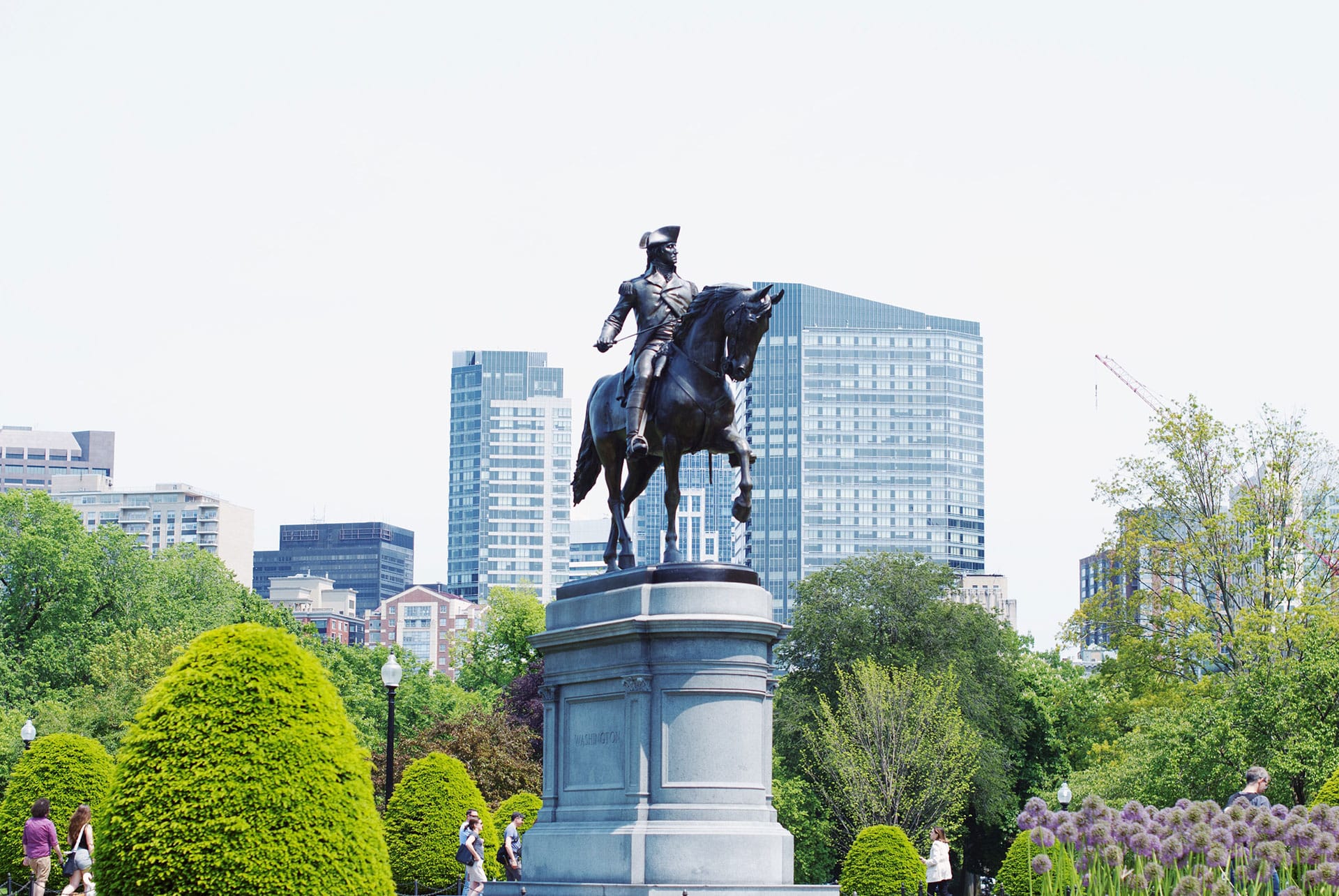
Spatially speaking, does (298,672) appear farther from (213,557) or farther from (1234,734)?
(213,557)

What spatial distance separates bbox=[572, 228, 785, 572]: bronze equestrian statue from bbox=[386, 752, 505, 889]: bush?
402 inches

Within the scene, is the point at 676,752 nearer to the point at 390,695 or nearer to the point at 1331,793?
the point at 1331,793

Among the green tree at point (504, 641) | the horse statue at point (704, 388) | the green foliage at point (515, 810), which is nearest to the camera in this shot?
the horse statue at point (704, 388)

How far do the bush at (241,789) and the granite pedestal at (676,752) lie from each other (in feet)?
19.0

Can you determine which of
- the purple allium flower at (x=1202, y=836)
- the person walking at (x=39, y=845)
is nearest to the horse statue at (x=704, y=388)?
the purple allium flower at (x=1202, y=836)

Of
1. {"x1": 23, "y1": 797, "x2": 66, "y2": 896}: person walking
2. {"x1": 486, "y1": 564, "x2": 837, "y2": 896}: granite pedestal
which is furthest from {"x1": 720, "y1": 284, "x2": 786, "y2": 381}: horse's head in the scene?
{"x1": 23, "y1": 797, "x2": 66, "y2": 896}: person walking

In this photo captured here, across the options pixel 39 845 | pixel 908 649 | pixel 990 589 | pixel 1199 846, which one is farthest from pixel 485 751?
pixel 990 589

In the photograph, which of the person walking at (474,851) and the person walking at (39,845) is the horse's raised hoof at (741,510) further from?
the person walking at (39,845)

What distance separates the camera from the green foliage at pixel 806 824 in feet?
179

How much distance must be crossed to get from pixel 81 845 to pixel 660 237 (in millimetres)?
11264

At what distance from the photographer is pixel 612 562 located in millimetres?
21125

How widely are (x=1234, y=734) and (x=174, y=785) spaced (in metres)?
27.9

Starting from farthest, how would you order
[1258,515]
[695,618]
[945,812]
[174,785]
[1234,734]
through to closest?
→ 1. [945,812]
2. [1258,515]
3. [1234,734]
4. [695,618]
5. [174,785]

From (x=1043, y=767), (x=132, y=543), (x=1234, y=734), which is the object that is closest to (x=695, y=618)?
(x=1234, y=734)
